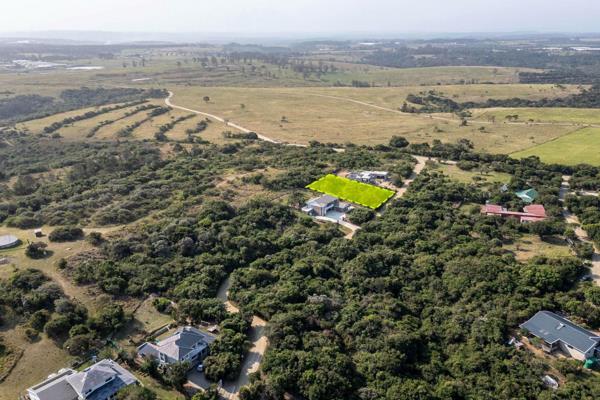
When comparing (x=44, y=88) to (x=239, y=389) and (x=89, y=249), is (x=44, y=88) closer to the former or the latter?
(x=89, y=249)

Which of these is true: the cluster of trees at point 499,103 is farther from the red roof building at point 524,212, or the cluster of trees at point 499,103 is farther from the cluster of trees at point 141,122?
the red roof building at point 524,212

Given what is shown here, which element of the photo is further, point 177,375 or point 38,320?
point 38,320

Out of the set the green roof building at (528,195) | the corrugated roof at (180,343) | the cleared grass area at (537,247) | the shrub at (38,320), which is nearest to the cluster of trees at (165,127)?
the shrub at (38,320)

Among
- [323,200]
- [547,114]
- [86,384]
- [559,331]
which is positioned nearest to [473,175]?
[323,200]

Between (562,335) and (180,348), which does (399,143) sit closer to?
(562,335)

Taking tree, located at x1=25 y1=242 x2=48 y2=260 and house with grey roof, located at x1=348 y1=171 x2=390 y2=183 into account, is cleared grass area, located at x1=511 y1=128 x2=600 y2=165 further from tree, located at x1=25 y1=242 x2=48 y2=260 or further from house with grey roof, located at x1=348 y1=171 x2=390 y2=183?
tree, located at x1=25 y1=242 x2=48 y2=260
